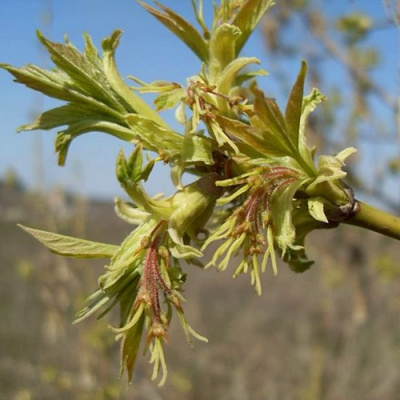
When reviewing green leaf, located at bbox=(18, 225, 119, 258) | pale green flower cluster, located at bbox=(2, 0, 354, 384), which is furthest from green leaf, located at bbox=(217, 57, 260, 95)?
green leaf, located at bbox=(18, 225, 119, 258)

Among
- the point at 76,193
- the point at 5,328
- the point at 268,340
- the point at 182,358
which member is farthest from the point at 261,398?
the point at 5,328

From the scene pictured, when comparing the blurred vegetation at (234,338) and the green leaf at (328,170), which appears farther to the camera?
the blurred vegetation at (234,338)

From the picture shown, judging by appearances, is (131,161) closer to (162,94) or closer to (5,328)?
(162,94)

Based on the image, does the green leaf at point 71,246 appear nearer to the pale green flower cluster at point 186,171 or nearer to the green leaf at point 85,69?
the pale green flower cluster at point 186,171

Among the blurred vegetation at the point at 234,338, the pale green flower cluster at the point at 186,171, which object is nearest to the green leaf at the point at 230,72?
the pale green flower cluster at the point at 186,171

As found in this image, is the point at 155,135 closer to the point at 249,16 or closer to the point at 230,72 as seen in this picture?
the point at 230,72

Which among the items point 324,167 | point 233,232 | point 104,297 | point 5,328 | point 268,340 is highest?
point 324,167

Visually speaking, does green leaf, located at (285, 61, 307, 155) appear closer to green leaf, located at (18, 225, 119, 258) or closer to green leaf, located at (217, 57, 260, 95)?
green leaf, located at (217, 57, 260, 95)
